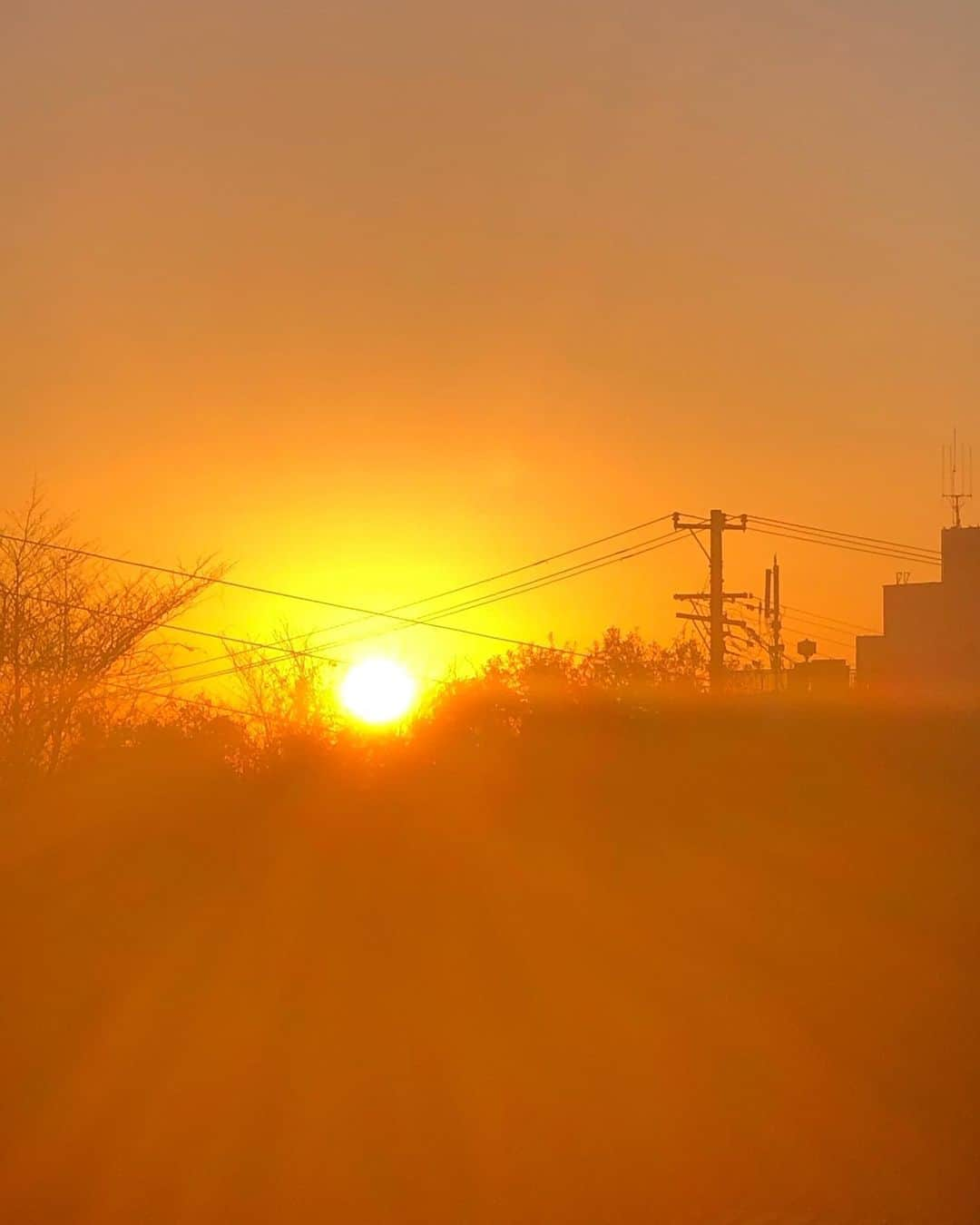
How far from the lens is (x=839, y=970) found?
51.9 feet

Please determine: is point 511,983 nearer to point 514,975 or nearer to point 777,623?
point 514,975

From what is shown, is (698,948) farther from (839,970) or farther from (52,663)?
(52,663)

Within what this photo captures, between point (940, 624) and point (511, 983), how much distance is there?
138 ft

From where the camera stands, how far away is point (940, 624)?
53938mm

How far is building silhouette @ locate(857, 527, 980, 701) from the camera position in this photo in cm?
5297

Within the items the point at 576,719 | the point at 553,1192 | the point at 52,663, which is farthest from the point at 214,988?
the point at 52,663

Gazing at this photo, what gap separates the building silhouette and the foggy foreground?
99.9ft

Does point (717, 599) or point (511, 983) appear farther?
point (717, 599)

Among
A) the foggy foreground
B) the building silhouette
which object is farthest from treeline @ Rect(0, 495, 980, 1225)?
the building silhouette

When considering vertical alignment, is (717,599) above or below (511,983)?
above

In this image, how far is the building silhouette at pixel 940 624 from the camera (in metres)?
53.0

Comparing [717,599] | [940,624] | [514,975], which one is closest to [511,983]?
[514,975]

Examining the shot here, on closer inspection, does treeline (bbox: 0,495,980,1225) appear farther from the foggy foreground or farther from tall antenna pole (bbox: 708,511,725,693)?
tall antenna pole (bbox: 708,511,725,693)

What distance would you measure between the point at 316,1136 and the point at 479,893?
5741mm
